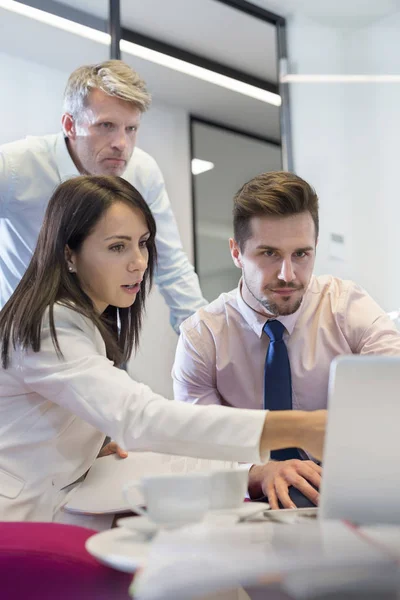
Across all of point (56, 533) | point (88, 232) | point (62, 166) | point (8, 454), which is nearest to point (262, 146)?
point (62, 166)

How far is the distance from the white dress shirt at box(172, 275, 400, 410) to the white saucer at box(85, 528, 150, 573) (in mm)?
1175

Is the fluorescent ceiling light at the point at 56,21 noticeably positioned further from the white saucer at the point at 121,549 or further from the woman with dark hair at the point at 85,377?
the white saucer at the point at 121,549

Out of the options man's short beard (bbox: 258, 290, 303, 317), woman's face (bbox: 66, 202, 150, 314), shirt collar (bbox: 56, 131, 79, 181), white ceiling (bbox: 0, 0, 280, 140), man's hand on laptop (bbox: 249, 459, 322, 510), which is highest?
white ceiling (bbox: 0, 0, 280, 140)

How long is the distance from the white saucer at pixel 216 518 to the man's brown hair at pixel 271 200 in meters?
1.21

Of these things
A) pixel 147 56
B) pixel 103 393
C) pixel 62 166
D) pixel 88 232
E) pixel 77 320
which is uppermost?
pixel 147 56

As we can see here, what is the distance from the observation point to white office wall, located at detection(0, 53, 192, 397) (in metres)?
3.23

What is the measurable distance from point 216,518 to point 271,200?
131cm

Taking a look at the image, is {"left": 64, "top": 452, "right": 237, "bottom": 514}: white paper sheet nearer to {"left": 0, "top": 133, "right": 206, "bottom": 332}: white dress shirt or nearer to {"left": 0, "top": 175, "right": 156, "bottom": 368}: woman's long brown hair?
{"left": 0, "top": 175, "right": 156, "bottom": 368}: woman's long brown hair

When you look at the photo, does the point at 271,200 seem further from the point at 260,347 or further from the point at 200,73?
the point at 200,73

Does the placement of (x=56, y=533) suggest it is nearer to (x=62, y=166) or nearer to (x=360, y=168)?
(x=62, y=166)

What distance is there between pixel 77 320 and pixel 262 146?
3017 mm

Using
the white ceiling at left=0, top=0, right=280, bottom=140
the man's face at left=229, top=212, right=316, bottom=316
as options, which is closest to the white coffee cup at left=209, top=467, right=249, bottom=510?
the man's face at left=229, top=212, right=316, bottom=316

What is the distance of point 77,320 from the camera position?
136cm

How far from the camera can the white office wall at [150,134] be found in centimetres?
323
